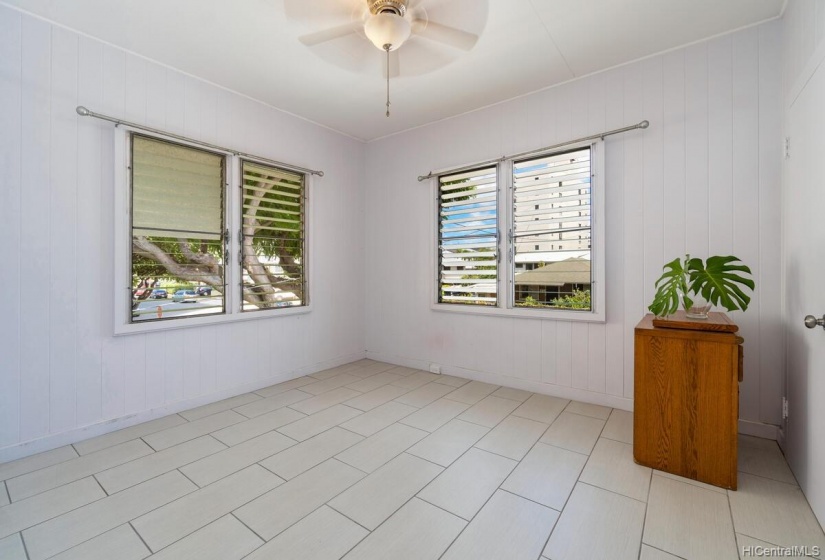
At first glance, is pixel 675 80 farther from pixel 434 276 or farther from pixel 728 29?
pixel 434 276

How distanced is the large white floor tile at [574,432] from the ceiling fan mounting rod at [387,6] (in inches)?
108

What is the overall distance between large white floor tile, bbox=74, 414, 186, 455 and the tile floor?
2cm

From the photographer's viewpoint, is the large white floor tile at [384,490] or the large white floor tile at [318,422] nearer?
the large white floor tile at [384,490]

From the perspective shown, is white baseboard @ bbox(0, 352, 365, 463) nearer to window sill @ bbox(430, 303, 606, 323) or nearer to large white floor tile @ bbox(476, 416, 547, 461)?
window sill @ bbox(430, 303, 606, 323)

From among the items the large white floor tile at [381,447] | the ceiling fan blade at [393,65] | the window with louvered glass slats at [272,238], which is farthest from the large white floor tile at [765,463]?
the window with louvered glass slats at [272,238]

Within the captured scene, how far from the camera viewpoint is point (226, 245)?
3.23 meters

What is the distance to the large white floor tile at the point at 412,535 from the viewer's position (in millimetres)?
1468

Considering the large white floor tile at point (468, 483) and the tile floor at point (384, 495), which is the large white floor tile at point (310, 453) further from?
the large white floor tile at point (468, 483)

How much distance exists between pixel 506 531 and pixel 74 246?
3116 mm

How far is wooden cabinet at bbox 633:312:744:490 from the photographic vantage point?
1.90m

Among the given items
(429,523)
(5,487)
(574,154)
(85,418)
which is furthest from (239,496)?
(574,154)

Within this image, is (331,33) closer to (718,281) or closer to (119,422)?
(718,281)

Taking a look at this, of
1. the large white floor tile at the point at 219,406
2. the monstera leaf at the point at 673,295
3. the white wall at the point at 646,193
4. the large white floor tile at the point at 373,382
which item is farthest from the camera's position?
the large white floor tile at the point at 373,382

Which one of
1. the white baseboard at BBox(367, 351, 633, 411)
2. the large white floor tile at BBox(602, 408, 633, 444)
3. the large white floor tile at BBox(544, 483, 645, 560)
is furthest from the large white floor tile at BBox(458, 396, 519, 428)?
the large white floor tile at BBox(544, 483, 645, 560)
